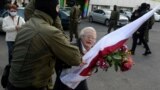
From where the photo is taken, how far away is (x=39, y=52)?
335 cm

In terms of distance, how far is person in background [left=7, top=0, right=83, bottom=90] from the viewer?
332cm

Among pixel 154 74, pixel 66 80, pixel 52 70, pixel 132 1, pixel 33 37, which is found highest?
pixel 33 37

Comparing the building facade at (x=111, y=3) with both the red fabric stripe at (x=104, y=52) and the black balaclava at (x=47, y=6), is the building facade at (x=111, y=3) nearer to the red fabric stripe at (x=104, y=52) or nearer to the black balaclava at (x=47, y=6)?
the red fabric stripe at (x=104, y=52)

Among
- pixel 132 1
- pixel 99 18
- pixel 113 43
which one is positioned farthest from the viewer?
pixel 132 1

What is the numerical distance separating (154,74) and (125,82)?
61.3 inches

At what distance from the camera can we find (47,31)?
330 centimetres

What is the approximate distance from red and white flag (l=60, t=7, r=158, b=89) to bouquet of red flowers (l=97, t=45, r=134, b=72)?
0.05 metres

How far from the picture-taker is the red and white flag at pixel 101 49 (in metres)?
3.78

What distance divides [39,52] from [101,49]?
0.75 meters

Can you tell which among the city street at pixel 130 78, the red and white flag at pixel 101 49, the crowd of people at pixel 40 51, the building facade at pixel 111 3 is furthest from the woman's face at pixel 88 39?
the building facade at pixel 111 3

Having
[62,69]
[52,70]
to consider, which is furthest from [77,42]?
[52,70]

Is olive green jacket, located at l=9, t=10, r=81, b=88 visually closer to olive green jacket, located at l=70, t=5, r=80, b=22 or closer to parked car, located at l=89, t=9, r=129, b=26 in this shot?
olive green jacket, located at l=70, t=5, r=80, b=22

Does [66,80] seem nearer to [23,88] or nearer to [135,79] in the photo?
[23,88]

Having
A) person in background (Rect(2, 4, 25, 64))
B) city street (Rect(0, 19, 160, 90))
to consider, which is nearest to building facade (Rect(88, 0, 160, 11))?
city street (Rect(0, 19, 160, 90))
